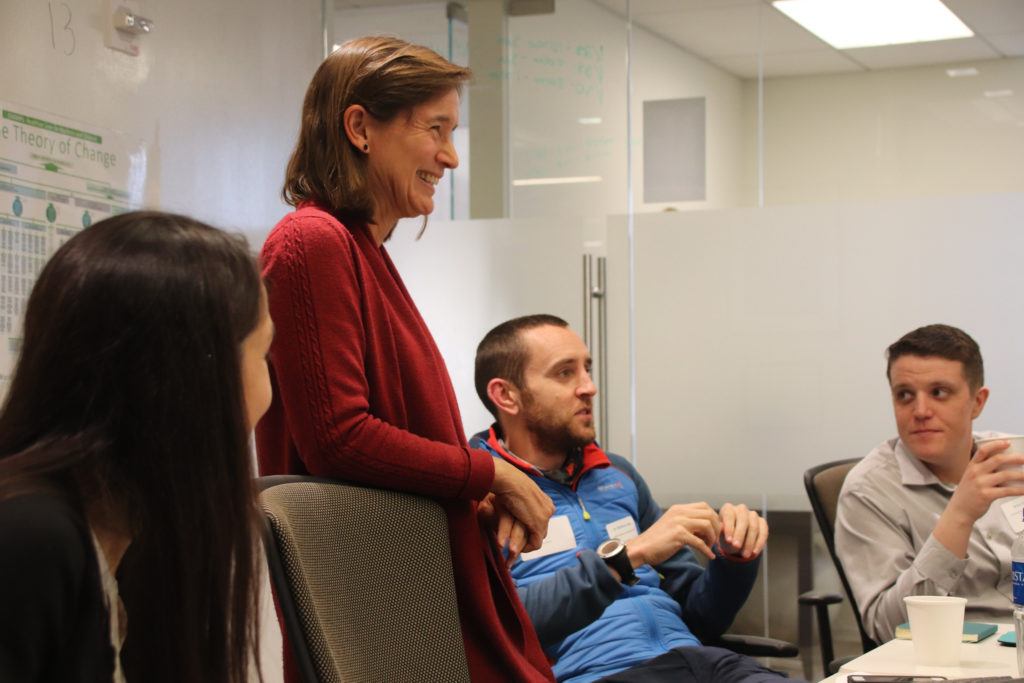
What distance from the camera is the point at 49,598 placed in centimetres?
92

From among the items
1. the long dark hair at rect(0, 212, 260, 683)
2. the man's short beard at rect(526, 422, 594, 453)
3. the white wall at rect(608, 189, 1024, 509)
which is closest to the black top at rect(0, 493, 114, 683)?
the long dark hair at rect(0, 212, 260, 683)

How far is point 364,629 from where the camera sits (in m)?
1.37

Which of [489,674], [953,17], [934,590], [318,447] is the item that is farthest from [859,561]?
[953,17]

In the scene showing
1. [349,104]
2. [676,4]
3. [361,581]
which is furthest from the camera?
[676,4]

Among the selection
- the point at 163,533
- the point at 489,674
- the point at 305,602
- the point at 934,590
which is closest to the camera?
the point at 163,533

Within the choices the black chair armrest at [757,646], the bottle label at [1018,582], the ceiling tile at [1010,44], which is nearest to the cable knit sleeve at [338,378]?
the bottle label at [1018,582]

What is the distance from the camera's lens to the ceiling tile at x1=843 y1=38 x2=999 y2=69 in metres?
4.09

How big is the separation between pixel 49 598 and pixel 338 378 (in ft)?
2.42

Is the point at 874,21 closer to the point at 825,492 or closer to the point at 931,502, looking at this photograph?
the point at 825,492

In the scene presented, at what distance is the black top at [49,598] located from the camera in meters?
0.91

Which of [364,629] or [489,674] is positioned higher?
[364,629]

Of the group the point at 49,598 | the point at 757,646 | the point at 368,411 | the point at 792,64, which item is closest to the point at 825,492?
the point at 757,646

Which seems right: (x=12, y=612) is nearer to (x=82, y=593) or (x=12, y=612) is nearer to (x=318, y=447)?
(x=82, y=593)

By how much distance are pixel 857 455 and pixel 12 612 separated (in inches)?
145
